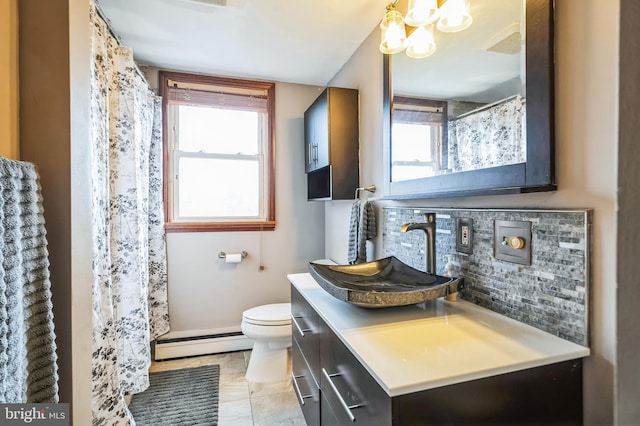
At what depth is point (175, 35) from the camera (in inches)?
77.3

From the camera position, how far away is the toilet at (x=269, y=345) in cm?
209

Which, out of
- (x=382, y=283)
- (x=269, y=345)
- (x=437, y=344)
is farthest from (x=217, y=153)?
(x=437, y=344)

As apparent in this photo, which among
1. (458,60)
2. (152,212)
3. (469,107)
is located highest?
(458,60)

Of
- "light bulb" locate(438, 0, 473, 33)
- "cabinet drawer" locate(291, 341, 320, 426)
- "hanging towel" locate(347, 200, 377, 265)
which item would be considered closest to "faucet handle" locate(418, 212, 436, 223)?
"hanging towel" locate(347, 200, 377, 265)

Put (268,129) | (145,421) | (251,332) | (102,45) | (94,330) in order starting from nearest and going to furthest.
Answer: (94,330)
(102,45)
(145,421)
(251,332)
(268,129)

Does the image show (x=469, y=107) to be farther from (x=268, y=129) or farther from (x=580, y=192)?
(x=268, y=129)

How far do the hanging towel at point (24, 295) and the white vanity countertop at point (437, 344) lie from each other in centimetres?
82

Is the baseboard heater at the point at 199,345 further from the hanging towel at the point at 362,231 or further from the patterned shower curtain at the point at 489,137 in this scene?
the patterned shower curtain at the point at 489,137


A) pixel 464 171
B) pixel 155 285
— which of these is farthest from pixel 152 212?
pixel 464 171

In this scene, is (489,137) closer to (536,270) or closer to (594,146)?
(594,146)

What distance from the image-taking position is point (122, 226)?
183cm

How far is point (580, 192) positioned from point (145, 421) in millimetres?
2291

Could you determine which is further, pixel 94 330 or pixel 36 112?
pixel 94 330

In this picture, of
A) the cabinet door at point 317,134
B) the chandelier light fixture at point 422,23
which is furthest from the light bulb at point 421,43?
the cabinet door at point 317,134
